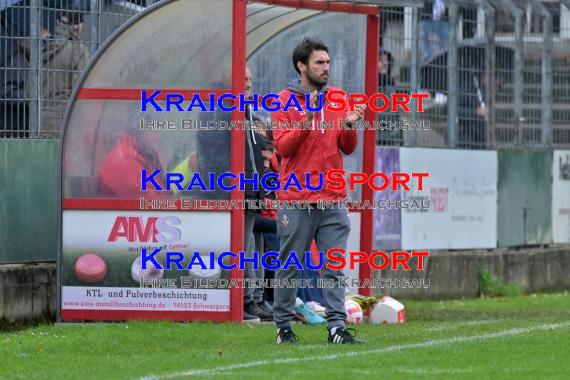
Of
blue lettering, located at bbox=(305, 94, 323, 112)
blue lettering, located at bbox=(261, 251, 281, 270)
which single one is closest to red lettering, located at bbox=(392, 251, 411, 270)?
blue lettering, located at bbox=(261, 251, 281, 270)

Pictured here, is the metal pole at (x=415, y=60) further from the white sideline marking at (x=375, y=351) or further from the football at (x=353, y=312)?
the white sideline marking at (x=375, y=351)

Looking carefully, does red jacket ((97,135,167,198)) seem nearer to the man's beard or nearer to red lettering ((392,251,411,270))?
the man's beard

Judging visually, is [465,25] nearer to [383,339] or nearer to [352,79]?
[352,79]

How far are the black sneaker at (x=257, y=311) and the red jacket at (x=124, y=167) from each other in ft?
4.52

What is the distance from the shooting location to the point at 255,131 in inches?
555

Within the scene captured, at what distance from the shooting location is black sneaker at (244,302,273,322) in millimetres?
13773

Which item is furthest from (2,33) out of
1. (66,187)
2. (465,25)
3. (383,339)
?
(465,25)

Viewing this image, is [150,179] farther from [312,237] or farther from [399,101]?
[399,101]

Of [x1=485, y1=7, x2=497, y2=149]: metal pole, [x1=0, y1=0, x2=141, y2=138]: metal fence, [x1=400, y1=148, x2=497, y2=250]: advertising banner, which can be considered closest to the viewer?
[x1=0, y1=0, x2=141, y2=138]: metal fence

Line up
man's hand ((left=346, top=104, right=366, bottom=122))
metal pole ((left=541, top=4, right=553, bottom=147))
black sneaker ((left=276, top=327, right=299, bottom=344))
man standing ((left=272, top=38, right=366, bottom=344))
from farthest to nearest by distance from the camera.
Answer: metal pole ((left=541, top=4, right=553, bottom=147)), black sneaker ((left=276, top=327, right=299, bottom=344)), man standing ((left=272, top=38, right=366, bottom=344)), man's hand ((left=346, top=104, right=366, bottom=122))

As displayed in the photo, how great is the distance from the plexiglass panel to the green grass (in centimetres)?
213

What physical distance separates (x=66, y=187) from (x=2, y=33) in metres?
1.76

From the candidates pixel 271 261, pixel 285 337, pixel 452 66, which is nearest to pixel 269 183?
pixel 271 261

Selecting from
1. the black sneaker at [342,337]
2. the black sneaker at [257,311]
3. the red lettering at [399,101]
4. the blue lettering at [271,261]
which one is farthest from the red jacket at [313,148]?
the red lettering at [399,101]
